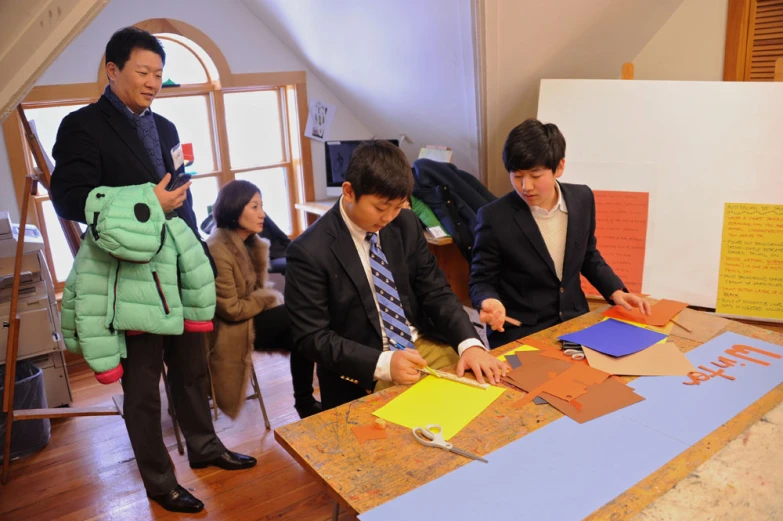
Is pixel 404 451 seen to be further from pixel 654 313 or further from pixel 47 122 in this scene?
pixel 47 122

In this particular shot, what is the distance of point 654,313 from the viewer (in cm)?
198

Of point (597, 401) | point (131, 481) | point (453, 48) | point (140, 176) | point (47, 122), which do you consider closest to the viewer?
point (597, 401)

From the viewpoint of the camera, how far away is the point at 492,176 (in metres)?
3.79

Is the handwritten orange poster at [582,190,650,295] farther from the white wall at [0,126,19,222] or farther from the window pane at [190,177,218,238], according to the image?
the white wall at [0,126,19,222]

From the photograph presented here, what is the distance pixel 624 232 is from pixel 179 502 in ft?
6.93

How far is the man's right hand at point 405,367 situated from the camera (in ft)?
5.15

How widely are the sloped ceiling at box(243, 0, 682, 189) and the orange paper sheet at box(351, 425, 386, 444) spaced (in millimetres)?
2046

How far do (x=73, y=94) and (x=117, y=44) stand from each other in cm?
161

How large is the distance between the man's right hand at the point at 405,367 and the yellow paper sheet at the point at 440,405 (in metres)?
0.02

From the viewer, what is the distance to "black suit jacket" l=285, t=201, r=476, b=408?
5.69 ft

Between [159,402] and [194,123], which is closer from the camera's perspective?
[159,402]

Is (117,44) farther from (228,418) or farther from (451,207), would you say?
(451,207)

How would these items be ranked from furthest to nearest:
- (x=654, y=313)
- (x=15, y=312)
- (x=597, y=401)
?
1. (x=15, y=312)
2. (x=654, y=313)
3. (x=597, y=401)

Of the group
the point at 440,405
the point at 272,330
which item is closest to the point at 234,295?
the point at 272,330
